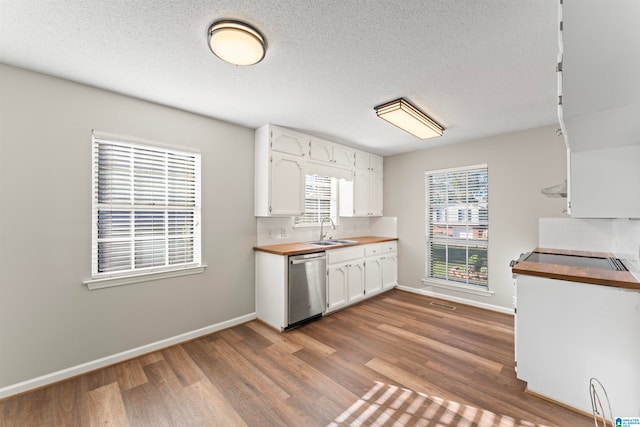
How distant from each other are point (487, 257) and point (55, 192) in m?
4.98

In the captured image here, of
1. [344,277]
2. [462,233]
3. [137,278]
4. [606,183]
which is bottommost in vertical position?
[344,277]

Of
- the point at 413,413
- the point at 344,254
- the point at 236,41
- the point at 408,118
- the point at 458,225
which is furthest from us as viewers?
the point at 458,225

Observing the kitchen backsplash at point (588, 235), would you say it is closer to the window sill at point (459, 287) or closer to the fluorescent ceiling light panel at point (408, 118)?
the window sill at point (459, 287)

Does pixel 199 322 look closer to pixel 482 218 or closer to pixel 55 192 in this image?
pixel 55 192

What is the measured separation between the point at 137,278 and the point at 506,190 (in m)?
4.60

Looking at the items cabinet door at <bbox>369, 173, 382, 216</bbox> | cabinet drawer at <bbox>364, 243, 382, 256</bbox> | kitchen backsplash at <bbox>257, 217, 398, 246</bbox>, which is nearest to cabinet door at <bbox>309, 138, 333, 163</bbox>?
kitchen backsplash at <bbox>257, 217, 398, 246</bbox>

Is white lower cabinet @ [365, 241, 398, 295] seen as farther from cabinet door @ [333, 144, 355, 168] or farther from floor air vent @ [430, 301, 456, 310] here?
cabinet door @ [333, 144, 355, 168]

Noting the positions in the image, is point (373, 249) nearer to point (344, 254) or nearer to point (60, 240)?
point (344, 254)

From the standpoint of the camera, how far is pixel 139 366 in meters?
2.39

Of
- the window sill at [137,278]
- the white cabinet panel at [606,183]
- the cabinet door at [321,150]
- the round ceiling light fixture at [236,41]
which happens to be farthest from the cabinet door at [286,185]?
the white cabinet panel at [606,183]

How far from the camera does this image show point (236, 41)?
1.63 m

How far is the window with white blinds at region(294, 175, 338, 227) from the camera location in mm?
4148

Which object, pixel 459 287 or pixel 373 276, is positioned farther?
pixel 373 276

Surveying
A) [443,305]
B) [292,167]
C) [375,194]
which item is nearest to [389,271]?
[443,305]
